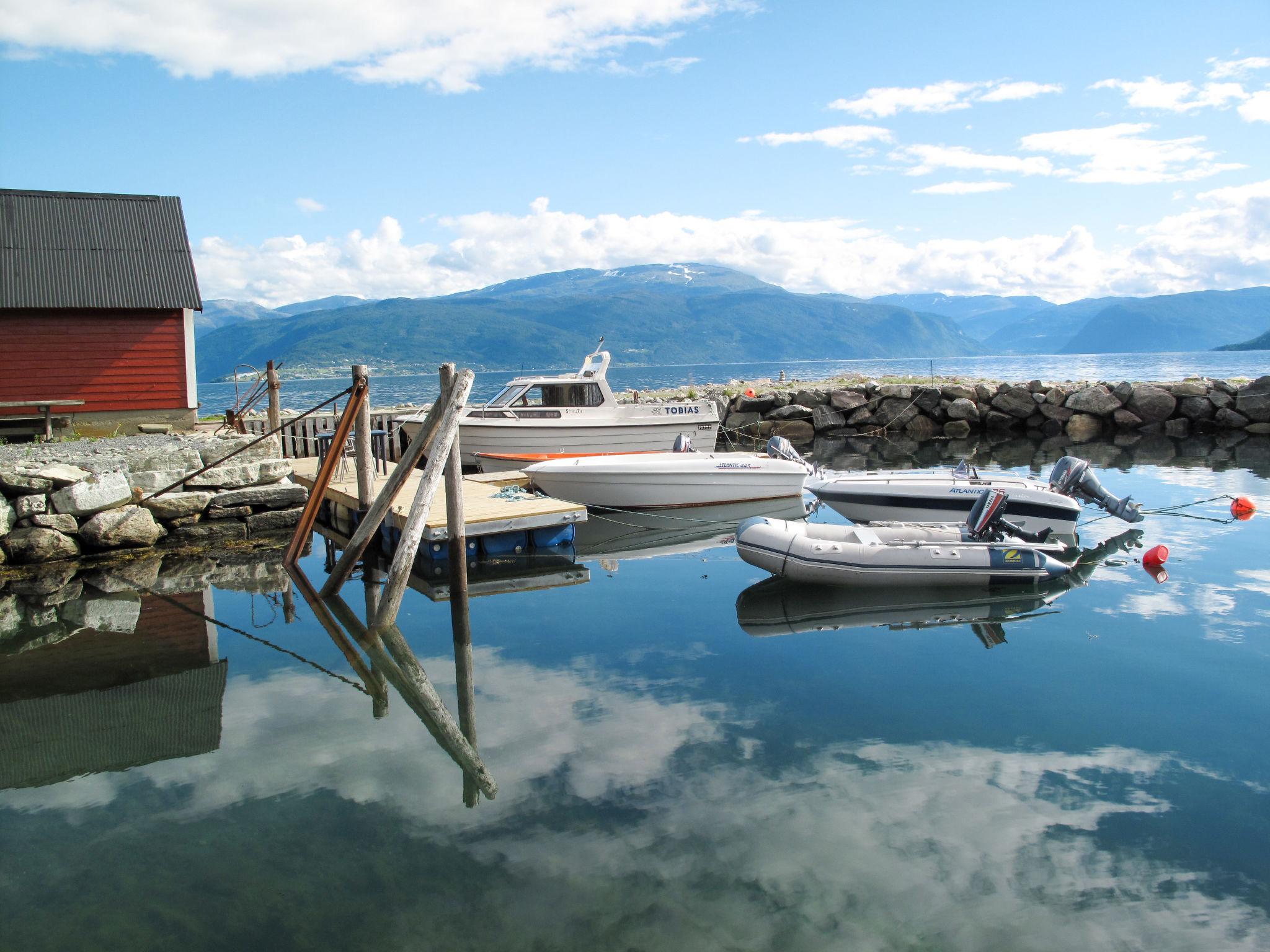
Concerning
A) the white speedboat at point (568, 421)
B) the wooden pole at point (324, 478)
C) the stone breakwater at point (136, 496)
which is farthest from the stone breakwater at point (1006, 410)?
the wooden pole at point (324, 478)

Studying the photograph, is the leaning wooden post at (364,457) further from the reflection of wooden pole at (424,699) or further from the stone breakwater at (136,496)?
the reflection of wooden pole at (424,699)

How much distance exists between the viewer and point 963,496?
11398 millimetres

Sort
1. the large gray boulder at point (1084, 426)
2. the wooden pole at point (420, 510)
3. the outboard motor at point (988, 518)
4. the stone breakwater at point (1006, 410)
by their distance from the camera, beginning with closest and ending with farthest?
A: the wooden pole at point (420, 510), the outboard motor at point (988, 518), the large gray boulder at point (1084, 426), the stone breakwater at point (1006, 410)

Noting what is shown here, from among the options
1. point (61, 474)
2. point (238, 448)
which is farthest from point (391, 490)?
point (61, 474)

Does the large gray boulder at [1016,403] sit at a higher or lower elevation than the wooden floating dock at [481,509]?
higher

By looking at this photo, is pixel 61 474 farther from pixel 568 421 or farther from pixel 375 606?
pixel 568 421

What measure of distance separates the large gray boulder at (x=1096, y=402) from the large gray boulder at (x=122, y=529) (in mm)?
23205

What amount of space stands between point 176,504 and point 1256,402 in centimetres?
2578

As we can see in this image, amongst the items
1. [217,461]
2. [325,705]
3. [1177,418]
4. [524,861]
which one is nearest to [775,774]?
[524,861]

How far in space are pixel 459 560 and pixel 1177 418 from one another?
76.4 ft

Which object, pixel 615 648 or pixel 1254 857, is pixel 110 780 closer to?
pixel 615 648

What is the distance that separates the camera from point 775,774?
5.09m

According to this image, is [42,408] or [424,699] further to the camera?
[42,408]

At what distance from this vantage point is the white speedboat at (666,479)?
42.5 feet
